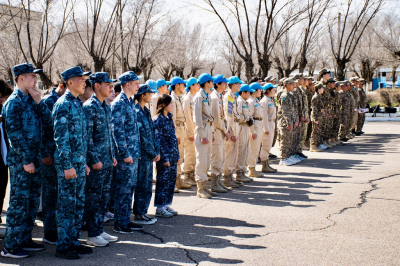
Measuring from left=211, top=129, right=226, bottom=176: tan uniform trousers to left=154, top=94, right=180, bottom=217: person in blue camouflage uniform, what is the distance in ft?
4.59

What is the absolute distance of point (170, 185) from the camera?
6.51 m

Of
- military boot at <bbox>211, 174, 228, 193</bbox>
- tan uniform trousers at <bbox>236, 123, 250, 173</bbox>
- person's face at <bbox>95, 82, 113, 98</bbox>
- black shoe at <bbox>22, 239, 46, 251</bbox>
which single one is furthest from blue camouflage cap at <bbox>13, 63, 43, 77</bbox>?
tan uniform trousers at <bbox>236, 123, 250, 173</bbox>

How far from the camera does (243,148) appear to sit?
8.78 meters

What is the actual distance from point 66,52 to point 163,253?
1467 inches

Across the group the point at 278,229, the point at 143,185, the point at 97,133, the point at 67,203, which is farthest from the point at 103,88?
the point at 278,229

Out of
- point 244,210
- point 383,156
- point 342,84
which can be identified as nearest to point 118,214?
point 244,210

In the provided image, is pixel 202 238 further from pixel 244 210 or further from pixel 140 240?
pixel 244 210

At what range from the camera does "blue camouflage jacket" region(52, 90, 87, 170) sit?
14.5 feet

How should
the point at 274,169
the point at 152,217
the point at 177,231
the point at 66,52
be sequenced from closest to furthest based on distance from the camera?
the point at 177,231
the point at 152,217
the point at 274,169
the point at 66,52

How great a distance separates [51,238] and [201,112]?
332cm

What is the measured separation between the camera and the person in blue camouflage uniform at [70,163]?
4426mm

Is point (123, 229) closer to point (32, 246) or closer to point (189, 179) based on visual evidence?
point (32, 246)

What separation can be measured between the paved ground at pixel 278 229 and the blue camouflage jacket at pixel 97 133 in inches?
40.8

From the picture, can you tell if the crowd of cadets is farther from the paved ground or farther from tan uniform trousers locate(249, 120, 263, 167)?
tan uniform trousers locate(249, 120, 263, 167)
